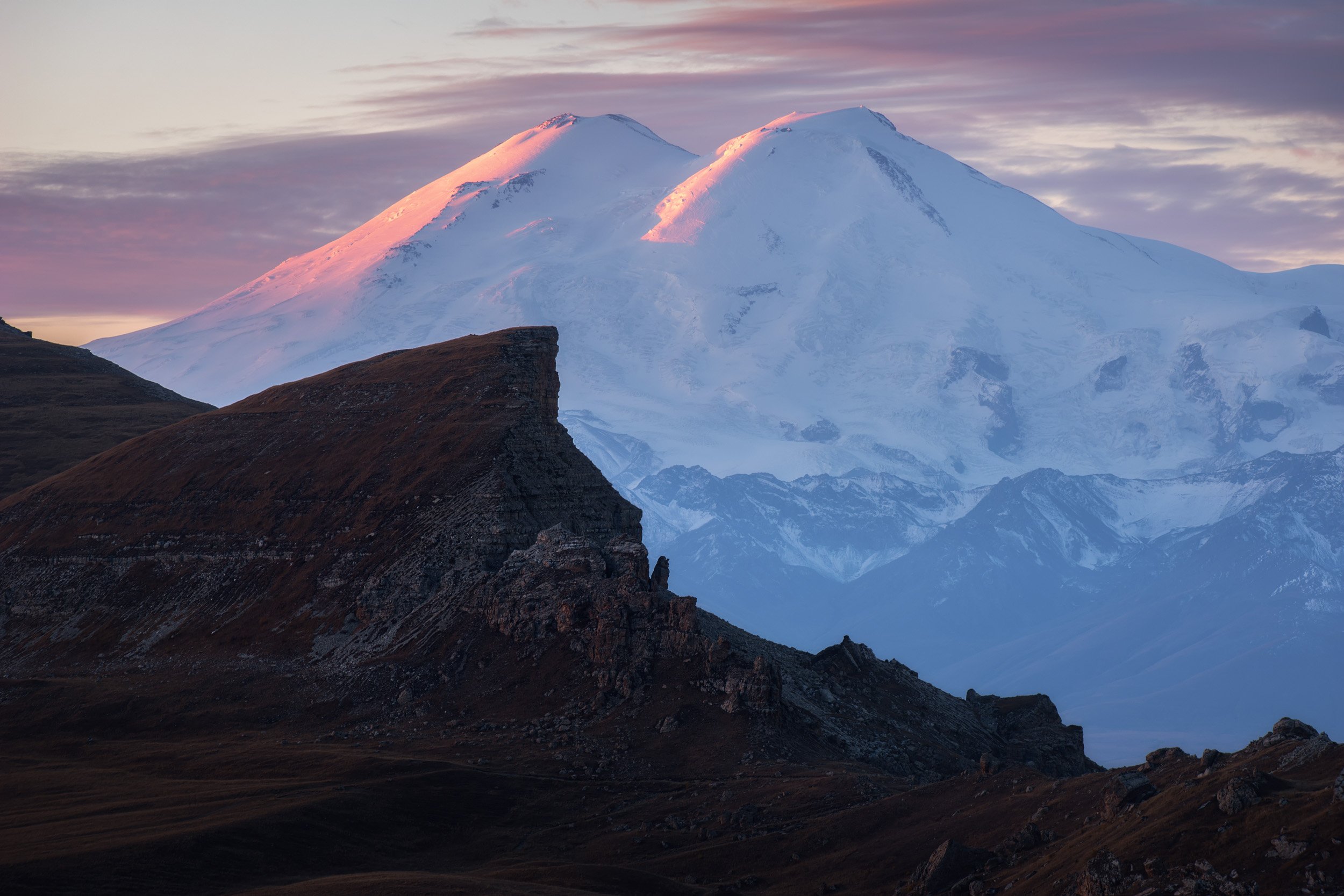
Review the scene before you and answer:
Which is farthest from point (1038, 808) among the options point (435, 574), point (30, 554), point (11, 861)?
point (30, 554)

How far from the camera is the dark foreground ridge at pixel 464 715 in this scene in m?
63.8

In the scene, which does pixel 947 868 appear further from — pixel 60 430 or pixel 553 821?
pixel 60 430

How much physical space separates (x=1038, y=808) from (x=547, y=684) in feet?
123

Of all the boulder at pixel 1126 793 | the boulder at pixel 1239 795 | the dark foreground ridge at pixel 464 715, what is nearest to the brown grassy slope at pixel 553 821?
the dark foreground ridge at pixel 464 715

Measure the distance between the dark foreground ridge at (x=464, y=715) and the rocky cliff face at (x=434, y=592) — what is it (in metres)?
0.26

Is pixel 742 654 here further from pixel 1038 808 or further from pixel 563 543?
pixel 1038 808

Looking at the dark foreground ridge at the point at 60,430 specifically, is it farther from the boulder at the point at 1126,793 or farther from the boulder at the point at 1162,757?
the boulder at the point at 1126,793

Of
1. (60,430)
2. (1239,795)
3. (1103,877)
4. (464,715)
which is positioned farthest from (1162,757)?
(60,430)

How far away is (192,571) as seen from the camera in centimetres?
11781

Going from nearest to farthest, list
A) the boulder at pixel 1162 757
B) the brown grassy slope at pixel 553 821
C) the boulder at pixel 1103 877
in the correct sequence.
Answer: the boulder at pixel 1103 877
the brown grassy slope at pixel 553 821
the boulder at pixel 1162 757

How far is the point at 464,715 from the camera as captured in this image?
95.1 m

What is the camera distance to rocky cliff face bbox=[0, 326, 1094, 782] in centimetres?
9544

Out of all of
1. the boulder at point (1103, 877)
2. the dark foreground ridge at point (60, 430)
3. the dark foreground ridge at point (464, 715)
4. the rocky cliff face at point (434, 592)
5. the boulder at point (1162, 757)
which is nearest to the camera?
the boulder at point (1103, 877)

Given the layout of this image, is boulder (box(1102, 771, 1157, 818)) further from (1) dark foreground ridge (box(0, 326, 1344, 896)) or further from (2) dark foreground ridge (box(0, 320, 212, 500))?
(2) dark foreground ridge (box(0, 320, 212, 500))
